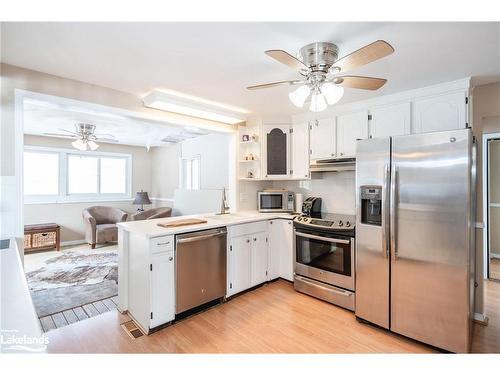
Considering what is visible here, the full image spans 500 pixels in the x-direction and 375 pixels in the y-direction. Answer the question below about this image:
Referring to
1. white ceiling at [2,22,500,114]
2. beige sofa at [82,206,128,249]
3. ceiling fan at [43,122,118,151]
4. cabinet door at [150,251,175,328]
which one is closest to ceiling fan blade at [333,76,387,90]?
white ceiling at [2,22,500,114]

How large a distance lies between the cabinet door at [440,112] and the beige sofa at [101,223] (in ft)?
18.3

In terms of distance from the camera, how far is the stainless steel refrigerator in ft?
6.22

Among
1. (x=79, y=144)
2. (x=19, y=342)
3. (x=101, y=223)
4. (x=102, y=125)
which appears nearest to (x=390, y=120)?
→ (x=19, y=342)

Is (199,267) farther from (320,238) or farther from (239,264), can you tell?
(320,238)

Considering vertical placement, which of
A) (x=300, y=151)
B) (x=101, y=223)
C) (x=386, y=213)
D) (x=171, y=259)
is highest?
(x=300, y=151)

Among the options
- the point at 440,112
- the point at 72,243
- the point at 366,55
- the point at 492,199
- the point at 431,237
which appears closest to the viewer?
the point at 366,55

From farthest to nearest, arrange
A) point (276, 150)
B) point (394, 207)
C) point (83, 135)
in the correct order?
point (83, 135) → point (276, 150) → point (394, 207)

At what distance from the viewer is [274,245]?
11.1 ft

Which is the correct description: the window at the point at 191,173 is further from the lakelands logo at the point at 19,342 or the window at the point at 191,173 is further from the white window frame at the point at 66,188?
the lakelands logo at the point at 19,342

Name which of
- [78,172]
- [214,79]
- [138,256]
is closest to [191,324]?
[138,256]

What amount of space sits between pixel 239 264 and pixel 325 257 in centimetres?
100

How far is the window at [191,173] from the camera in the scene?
5.60m

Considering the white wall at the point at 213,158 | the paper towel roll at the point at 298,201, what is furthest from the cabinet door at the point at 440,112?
the white wall at the point at 213,158

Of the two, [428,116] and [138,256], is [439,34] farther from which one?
[138,256]
